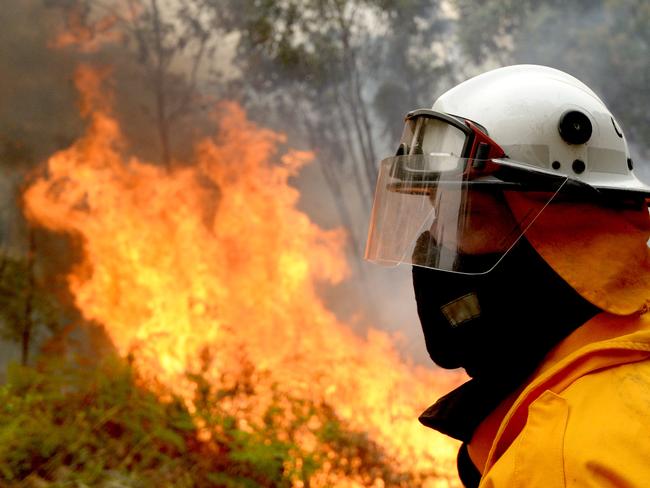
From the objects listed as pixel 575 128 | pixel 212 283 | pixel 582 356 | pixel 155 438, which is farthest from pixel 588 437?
pixel 212 283

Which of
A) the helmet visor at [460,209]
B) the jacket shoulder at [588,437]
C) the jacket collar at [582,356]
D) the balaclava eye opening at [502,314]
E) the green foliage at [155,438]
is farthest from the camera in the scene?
the green foliage at [155,438]

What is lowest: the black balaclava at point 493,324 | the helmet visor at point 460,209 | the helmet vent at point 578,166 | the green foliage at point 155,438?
the green foliage at point 155,438

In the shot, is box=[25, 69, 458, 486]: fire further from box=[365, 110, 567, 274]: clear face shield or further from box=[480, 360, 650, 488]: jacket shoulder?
box=[480, 360, 650, 488]: jacket shoulder

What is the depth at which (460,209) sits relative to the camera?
1640mm

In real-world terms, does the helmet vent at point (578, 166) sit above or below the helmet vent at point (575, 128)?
below

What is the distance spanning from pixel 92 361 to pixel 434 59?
38.5ft

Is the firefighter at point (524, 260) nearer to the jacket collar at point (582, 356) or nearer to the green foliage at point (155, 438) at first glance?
the jacket collar at point (582, 356)

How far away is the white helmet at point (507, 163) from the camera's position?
1.53 meters

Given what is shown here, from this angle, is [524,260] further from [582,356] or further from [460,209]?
[582,356]

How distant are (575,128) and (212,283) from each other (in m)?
7.28

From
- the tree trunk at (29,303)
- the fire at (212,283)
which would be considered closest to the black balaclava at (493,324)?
the fire at (212,283)

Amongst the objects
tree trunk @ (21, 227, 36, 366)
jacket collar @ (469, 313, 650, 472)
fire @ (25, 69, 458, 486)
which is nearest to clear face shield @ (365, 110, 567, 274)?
jacket collar @ (469, 313, 650, 472)

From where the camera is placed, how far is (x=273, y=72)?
12.7 meters

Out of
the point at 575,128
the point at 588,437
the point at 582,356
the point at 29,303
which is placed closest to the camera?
the point at 588,437
